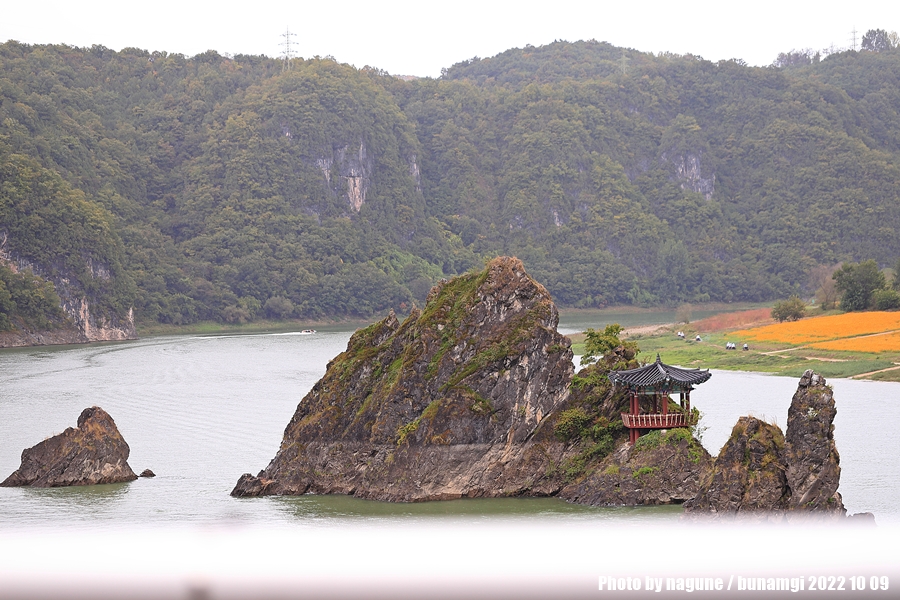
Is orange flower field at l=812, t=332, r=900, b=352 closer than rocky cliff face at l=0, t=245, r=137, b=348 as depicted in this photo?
Yes

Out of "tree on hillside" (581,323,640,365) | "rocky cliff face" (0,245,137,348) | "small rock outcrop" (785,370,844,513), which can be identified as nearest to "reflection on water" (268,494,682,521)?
"small rock outcrop" (785,370,844,513)

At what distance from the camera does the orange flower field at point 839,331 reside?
72.1 m

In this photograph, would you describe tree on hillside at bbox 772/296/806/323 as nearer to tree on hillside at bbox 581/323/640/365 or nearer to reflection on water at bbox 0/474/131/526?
tree on hillside at bbox 581/323/640/365

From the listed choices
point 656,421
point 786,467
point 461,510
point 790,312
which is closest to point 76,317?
point 790,312

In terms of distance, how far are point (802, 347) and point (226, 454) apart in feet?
144

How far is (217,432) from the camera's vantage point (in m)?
51.9

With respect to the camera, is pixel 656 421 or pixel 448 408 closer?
pixel 656 421

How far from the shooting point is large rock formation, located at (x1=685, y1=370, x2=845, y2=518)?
22641 mm

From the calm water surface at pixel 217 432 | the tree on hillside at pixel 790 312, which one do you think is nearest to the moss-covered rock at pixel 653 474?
the calm water surface at pixel 217 432

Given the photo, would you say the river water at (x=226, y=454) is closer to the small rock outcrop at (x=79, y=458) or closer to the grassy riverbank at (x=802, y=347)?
the small rock outcrop at (x=79, y=458)

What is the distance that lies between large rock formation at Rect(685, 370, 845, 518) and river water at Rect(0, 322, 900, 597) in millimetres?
1430

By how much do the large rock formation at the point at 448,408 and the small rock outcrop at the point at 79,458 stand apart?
225 inches

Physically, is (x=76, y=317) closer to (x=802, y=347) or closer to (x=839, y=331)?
(x=802, y=347)

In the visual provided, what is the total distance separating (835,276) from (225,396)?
48.7 metres
